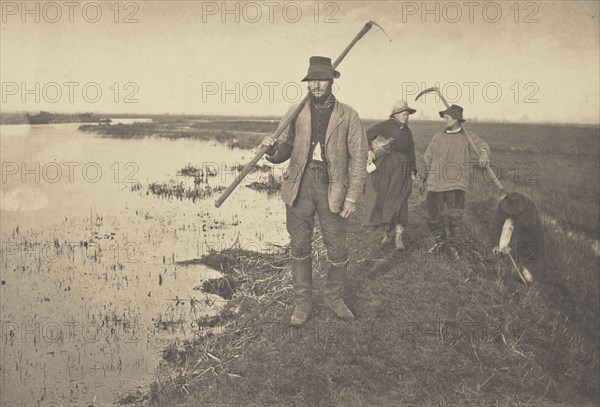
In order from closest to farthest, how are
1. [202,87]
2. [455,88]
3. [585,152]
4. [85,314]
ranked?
[85,314] < [202,87] < [455,88] < [585,152]

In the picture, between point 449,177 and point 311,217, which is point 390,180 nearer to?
point 449,177

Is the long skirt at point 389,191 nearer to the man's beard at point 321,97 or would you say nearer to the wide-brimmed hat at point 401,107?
the wide-brimmed hat at point 401,107

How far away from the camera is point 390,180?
6.02 metres

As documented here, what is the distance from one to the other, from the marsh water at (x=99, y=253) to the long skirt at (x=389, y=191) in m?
1.15

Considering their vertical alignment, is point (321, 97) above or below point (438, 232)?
above

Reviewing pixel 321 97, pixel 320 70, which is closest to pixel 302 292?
pixel 321 97

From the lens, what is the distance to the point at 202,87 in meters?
4.88

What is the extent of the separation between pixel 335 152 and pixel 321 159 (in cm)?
12

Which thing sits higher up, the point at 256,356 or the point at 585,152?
the point at 585,152

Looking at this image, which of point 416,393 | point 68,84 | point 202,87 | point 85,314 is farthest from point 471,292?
point 68,84

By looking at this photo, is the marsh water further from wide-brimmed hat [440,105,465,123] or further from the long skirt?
wide-brimmed hat [440,105,465,123]

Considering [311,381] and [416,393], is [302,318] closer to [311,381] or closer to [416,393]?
[311,381]

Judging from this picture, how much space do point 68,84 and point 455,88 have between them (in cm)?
399

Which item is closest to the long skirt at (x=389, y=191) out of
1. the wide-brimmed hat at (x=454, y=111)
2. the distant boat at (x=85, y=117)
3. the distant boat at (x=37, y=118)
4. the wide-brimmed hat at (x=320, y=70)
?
the wide-brimmed hat at (x=454, y=111)
